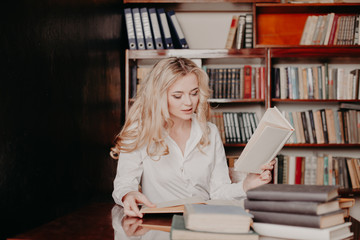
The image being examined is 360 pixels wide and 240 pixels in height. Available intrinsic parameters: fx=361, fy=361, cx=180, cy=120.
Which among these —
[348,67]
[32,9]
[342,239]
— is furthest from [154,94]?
[348,67]

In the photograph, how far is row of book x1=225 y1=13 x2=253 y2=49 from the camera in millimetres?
2924

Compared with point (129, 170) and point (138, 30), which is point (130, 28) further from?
point (129, 170)

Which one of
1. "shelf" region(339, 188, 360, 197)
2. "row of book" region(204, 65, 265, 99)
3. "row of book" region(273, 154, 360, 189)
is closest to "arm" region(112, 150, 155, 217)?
"row of book" region(204, 65, 265, 99)

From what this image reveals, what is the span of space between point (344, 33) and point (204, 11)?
3.87 feet

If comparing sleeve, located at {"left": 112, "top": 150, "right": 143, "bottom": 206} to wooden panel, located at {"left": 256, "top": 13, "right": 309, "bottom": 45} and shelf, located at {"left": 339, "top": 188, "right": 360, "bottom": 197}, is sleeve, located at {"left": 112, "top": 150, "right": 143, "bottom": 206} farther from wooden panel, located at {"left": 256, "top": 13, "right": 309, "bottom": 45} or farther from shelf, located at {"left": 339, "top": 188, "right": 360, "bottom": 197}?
wooden panel, located at {"left": 256, "top": 13, "right": 309, "bottom": 45}

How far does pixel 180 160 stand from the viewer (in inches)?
68.4

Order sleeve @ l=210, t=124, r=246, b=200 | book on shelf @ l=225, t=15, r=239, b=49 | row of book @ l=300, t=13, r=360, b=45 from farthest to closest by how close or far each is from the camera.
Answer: book on shelf @ l=225, t=15, r=239, b=49 < row of book @ l=300, t=13, r=360, b=45 < sleeve @ l=210, t=124, r=246, b=200

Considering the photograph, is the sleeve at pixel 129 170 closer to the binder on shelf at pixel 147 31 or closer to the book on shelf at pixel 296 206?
the book on shelf at pixel 296 206

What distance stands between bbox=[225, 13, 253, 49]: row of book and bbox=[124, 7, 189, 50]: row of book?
1.27 ft

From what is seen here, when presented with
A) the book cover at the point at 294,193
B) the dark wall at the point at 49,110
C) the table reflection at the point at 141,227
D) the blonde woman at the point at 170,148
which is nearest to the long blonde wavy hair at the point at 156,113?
the blonde woman at the point at 170,148

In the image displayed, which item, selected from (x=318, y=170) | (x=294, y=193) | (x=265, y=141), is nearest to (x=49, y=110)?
(x=265, y=141)

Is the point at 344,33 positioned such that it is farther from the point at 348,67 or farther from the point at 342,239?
the point at 342,239

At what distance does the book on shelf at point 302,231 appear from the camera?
0.80 metres

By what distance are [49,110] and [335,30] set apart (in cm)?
240
